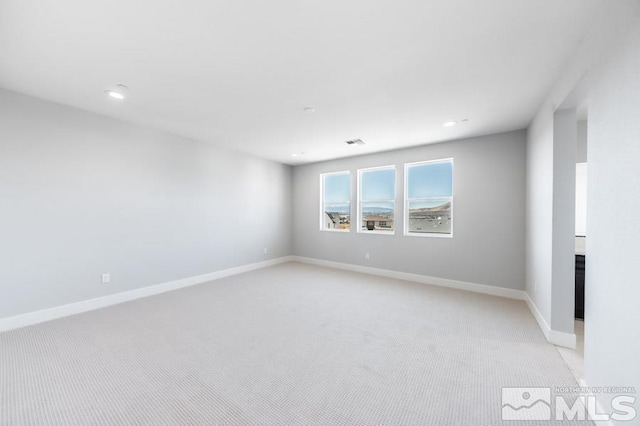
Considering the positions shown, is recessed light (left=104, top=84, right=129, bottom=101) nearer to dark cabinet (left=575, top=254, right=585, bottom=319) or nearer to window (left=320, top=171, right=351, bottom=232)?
window (left=320, top=171, right=351, bottom=232)

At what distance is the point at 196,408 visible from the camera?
1.67 metres

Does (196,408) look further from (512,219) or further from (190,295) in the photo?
(512,219)

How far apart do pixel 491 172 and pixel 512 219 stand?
79 centimetres

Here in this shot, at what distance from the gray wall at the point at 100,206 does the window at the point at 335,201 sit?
6.48 feet

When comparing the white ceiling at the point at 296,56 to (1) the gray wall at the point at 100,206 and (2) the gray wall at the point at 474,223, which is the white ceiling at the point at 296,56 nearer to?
(1) the gray wall at the point at 100,206

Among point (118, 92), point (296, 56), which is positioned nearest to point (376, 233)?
point (296, 56)

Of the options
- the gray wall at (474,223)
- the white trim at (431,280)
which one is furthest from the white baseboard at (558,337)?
the gray wall at (474,223)

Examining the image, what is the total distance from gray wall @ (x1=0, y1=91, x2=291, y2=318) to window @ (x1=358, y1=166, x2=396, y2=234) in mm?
2616

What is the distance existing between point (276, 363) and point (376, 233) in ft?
11.7

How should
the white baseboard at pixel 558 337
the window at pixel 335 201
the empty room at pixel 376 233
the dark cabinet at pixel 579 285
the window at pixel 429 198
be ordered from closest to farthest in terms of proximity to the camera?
the empty room at pixel 376 233
the white baseboard at pixel 558 337
the dark cabinet at pixel 579 285
the window at pixel 429 198
the window at pixel 335 201

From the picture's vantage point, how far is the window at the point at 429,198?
179 inches

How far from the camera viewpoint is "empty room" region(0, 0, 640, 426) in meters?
1.59

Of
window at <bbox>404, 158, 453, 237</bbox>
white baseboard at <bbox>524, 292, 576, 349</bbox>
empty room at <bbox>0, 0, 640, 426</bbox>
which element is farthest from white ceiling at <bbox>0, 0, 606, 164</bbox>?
white baseboard at <bbox>524, 292, 576, 349</bbox>

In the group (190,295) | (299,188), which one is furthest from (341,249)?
(190,295)
